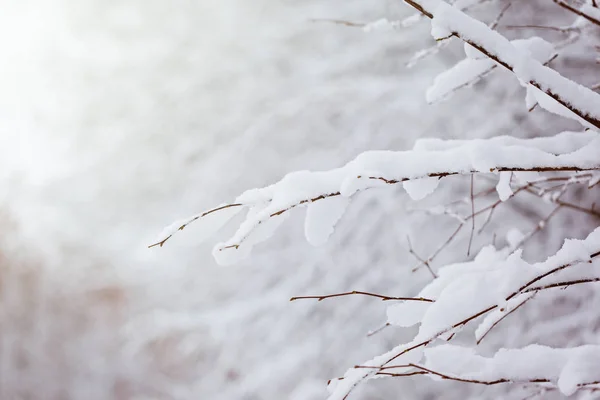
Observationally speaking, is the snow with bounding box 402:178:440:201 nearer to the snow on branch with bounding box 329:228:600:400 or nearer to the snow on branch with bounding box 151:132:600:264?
the snow on branch with bounding box 151:132:600:264

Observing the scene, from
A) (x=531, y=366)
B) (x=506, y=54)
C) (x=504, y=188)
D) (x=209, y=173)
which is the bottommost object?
(x=209, y=173)

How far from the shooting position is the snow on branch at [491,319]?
470 mm

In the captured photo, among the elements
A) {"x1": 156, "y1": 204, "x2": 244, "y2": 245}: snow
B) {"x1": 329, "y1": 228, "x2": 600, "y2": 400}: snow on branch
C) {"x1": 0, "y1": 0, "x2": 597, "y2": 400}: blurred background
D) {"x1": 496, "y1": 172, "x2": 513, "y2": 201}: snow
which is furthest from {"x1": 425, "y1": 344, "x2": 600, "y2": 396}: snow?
{"x1": 0, "y1": 0, "x2": 597, "y2": 400}: blurred background

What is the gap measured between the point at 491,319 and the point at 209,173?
2.13 metres

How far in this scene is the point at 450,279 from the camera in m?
0.62

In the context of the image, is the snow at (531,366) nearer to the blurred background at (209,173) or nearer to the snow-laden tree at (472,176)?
the snow-laden tree at (472,176)

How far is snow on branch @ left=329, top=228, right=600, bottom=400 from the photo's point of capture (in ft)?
1.54

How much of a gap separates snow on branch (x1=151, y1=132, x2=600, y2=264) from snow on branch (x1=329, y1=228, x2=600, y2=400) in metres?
0.10

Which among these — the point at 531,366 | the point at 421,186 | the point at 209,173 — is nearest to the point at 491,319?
the point at 531,366

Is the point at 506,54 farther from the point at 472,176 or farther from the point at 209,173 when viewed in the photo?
the point at 209,173

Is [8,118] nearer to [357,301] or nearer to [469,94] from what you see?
[357,301]

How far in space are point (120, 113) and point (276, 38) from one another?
1.15 metres

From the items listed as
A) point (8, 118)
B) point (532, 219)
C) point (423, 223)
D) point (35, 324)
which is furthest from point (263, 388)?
point (8, 118)

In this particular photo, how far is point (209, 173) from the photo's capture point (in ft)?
8.29
